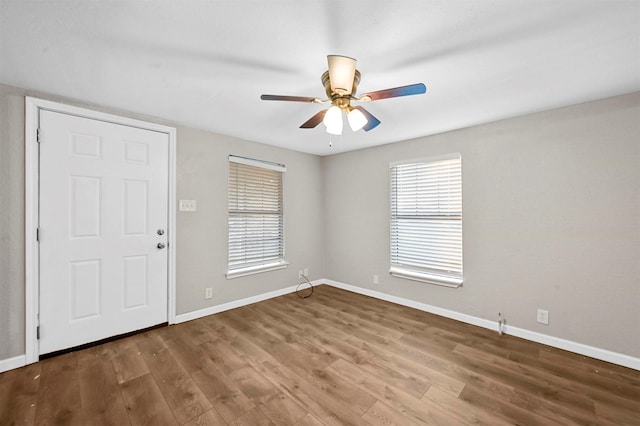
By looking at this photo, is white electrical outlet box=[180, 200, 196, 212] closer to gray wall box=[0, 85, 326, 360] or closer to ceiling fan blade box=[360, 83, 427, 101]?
gray wall box=[0, 85, 326, 360]

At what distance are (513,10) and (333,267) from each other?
3.80 m

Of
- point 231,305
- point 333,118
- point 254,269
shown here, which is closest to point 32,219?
point 231,305

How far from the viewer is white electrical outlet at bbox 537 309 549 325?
8.14ft

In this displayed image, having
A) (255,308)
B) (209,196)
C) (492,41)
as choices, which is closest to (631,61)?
(492,41)

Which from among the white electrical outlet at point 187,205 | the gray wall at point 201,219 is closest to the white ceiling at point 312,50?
the gray wall at point 201,219

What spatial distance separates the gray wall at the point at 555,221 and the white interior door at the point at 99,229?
3.16 meters

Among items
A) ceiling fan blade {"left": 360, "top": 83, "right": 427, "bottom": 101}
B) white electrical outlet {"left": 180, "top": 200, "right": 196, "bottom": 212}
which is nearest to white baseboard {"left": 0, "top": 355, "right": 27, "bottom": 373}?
white electrical outlet {"left": 180, "top": 200, "right": 196, "bottom": 212}

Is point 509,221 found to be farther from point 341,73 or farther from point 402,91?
point 341,73

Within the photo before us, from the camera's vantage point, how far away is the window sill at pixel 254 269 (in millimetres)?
3409

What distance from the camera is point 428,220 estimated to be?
132 inches

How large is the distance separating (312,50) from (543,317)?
3123 mm

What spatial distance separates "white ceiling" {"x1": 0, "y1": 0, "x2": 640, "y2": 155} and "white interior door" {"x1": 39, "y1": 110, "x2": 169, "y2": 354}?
40 cm

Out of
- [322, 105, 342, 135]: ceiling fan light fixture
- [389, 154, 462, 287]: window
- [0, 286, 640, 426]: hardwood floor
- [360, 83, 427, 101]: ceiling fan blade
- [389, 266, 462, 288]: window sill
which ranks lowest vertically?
[0, 286, 640, 426]: hardwood floor

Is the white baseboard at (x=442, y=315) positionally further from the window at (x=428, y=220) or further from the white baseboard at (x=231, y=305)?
the window at (x=428, y=220)
